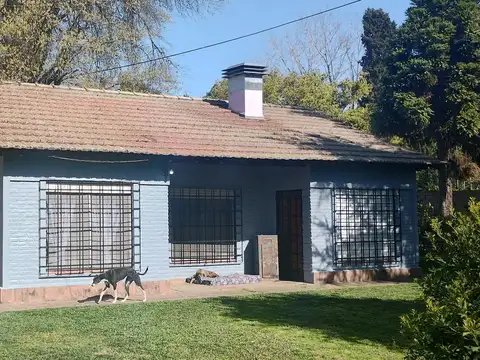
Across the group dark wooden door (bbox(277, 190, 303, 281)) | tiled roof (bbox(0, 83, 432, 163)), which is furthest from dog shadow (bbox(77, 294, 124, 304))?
dark wooden door (bbox(277, 190, 303, 281))

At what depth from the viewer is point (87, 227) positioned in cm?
1345

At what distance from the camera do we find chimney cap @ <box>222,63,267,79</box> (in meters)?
18.1

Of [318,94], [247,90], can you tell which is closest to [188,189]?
[247,90]

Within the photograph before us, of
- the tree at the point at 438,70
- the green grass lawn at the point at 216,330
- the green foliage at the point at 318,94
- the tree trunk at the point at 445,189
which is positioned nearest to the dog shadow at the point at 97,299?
the green grass lawn at the point at 216,330

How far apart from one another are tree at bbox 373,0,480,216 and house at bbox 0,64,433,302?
49.2 inches

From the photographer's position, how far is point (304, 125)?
18359 millimetres

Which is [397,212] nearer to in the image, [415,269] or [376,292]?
[415,269]

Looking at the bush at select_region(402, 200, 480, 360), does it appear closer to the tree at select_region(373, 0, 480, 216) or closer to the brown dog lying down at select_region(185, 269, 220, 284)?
the brown dog lying down at select_region(185, 269, 220, 284)

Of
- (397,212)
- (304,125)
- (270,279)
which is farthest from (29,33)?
(397,212)

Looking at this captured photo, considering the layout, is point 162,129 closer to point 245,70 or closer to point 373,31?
point 245,70

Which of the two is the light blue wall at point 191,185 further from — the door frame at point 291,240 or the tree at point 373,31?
the tree at point 373,31

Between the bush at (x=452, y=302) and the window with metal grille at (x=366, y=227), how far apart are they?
1039cm

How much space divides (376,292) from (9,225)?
23.1 feet

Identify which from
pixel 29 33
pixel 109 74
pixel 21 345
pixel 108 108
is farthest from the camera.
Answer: pixel 109 74
